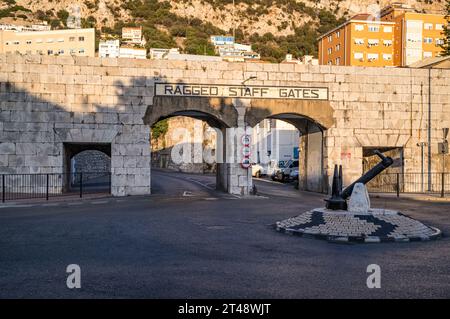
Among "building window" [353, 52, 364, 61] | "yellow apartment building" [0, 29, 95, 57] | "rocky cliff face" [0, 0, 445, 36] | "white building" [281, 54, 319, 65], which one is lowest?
"white building" [281, 54, 319, 65]

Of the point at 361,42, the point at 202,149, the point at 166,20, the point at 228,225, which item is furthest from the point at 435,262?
the point at 166,20

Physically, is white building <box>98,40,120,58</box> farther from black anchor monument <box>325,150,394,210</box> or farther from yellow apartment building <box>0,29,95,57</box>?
black anchor monument <box>325,150,394,210</box>

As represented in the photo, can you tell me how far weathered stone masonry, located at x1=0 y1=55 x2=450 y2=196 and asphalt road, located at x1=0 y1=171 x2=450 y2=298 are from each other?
9.69m

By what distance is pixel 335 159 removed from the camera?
28.0m

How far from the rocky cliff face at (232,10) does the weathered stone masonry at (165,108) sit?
104494 mm

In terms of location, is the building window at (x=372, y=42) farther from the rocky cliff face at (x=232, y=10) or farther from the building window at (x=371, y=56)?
the rocky cliff face at (x=232, y=10)

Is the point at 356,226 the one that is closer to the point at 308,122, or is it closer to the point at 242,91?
the point at 242,91

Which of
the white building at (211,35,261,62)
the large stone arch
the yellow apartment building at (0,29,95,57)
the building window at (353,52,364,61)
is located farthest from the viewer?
the white building at (211,35,261,62)

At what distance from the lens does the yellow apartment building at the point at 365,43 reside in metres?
89.9

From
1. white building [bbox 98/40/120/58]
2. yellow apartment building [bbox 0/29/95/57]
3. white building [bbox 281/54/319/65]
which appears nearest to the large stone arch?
white building [bbox 281/54/319/65]

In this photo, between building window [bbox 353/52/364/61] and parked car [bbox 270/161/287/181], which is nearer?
parked car [bbox 270/161/287/181]

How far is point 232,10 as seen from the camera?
133625 mm

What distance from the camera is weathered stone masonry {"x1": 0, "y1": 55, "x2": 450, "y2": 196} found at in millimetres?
24984

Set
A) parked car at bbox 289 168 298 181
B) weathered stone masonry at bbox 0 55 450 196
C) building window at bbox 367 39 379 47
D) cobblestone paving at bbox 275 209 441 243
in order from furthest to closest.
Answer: building window at bbox 367 39 379 47 < parked car at bbox 289 168 298 181 < weathered stone masonry at bbox 0 55 450 196 < cobblestone paving at bbox 275 209 441 243
